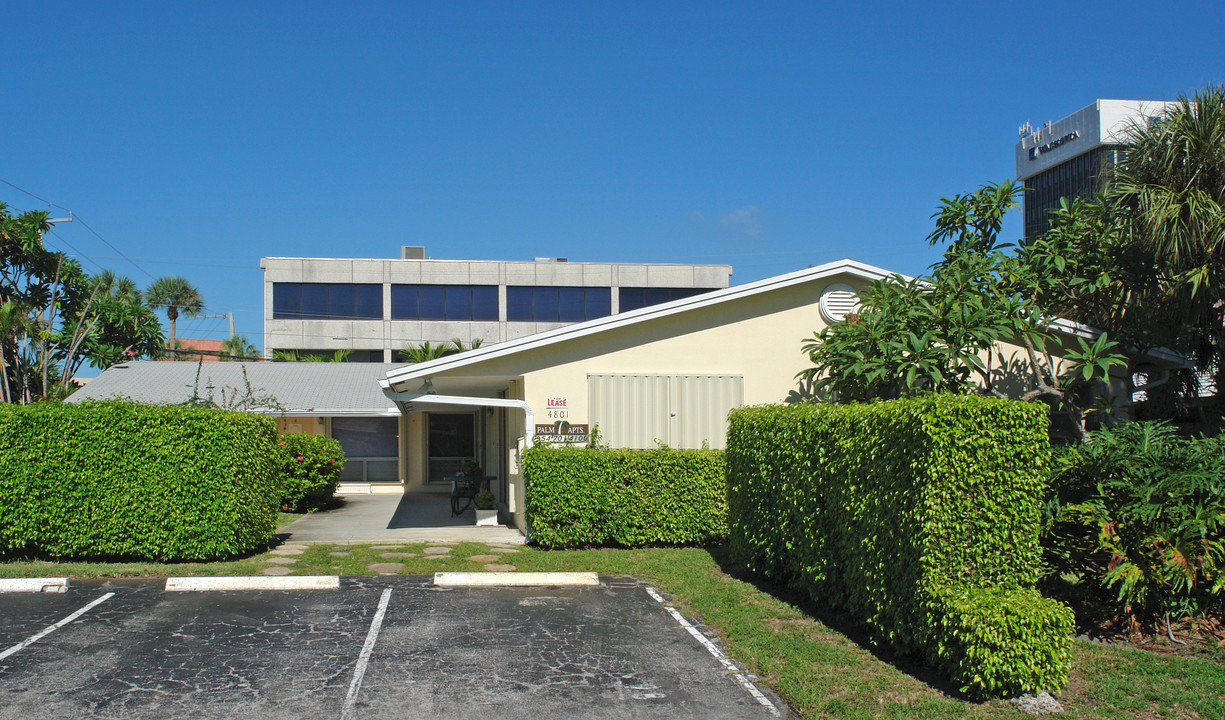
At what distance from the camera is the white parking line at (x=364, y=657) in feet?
20.3

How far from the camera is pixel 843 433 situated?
7984mm

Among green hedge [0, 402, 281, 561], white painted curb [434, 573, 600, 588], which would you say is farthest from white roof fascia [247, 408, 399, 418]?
white painted curb [434, 573, 600, 588]

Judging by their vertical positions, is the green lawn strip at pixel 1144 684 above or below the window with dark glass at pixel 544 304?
below

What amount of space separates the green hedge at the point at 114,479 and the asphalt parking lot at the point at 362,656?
1.49m

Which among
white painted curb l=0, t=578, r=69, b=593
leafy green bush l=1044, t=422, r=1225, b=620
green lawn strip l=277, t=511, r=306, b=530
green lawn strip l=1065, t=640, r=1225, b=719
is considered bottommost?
green lawn strip l=277, t=511, r=306, b=530

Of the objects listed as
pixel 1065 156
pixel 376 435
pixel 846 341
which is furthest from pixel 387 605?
pixel 1065 156

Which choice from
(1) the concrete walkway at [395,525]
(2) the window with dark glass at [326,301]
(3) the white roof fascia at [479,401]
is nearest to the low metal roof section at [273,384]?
(1) the concrete walkway at [395,525]

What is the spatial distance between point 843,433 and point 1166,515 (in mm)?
2666

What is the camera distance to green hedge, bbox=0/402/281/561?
11.4m

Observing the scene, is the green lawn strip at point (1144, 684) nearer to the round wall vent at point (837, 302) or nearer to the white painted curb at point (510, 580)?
the white painted curb at point (510, 580)

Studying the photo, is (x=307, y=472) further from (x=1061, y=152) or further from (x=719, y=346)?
(x=1061, y=152)

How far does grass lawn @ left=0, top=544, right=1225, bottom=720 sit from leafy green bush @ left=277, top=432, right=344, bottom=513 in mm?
6845

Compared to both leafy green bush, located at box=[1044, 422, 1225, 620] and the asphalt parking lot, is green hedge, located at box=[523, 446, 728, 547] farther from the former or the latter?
leafy green bush, located at box=[1044, 422, 1225, 620]

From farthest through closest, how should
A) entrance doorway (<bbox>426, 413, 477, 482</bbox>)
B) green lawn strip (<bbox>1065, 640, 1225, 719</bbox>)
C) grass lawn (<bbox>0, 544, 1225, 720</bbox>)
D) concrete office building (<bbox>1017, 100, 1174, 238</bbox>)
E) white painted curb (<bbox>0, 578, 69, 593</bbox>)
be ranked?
concrete office building (<bbox>1017, 100, 1174, 238</bbox>) → entrance doorway (<bbox>426, 413, 477, 482</bbox>) → white painted curb (<bbox>0, 578, 69, 593</bbox>) → grass lawn (<bbox>0, 544, 1225, 720</bbox>) → green lawn strip (<bbox>1065, 640, 1225, 719</bbox>)
